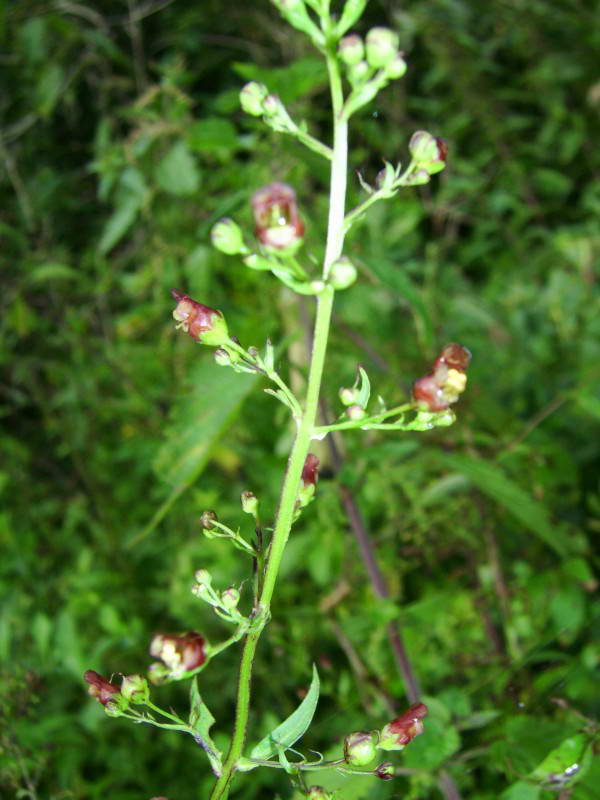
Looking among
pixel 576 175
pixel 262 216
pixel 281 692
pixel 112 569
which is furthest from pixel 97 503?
pixel 576 175

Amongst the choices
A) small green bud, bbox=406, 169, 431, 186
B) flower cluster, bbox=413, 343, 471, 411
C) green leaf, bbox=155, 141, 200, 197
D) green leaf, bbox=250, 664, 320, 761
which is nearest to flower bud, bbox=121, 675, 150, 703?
green leaf, bbox=250, 664, 320, 761

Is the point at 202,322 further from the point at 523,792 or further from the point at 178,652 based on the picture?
the point at 523,792

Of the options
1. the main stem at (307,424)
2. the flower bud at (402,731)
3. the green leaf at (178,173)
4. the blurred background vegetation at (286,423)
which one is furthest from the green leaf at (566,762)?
the green leaf at (178,173)

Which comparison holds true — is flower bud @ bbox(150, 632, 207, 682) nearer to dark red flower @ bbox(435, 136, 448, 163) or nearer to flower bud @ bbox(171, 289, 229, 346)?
flower bud @ bbox(171, 289, 229, 346)

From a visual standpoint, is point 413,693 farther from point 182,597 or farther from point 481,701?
point 182,597

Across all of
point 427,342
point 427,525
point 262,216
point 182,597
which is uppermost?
point 262,216

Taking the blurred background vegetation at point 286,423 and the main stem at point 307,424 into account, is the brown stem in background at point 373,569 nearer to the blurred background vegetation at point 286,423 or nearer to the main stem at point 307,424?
the blurred background vegetation at point 286,423
